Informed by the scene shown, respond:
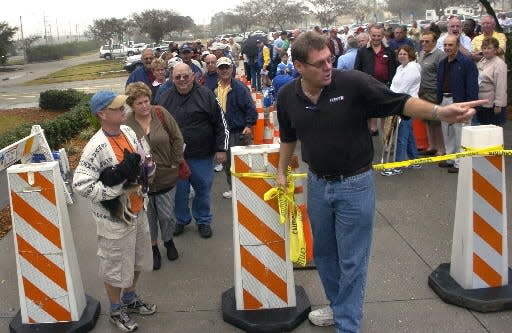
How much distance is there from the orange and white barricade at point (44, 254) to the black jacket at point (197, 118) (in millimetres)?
1737

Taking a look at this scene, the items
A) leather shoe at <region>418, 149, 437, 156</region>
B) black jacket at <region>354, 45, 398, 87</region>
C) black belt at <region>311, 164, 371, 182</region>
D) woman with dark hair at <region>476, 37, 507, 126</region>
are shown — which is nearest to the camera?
black belt at <region>311, 164, 371, 182</region>

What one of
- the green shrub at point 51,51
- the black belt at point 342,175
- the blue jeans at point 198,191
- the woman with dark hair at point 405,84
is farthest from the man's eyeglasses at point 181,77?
the green shrub at point 51,51

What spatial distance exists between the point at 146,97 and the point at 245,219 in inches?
57.8

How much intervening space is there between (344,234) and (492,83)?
16.3ft

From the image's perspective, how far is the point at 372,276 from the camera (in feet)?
14.8

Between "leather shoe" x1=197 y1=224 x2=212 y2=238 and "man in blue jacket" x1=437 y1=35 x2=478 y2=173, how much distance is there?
10.9ft

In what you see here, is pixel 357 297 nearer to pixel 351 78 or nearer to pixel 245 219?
pixel 245 219

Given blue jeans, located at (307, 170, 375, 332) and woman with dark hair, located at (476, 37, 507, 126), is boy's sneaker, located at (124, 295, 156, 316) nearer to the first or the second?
blue jeans, located at (307, 170, 375, 332)

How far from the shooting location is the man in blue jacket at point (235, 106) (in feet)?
20.9

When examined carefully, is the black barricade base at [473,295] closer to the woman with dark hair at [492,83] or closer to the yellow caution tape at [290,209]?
the yellow caution tape at [290,209]

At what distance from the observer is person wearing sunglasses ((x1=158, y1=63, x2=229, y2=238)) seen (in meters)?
5.33

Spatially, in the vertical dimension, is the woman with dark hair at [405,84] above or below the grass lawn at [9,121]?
above

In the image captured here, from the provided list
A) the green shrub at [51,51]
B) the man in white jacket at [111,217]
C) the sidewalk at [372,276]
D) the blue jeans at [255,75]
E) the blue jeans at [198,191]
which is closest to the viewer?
the man in white jacket at [111,217]

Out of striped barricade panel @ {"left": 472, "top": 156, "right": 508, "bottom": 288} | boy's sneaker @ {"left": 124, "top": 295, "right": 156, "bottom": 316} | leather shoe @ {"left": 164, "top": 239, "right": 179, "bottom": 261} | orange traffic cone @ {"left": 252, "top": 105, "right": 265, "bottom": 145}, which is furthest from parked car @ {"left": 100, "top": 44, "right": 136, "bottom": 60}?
striped barricade panel @ {"left": 472, "top": 156, "right": 508, "bottom": 288}
